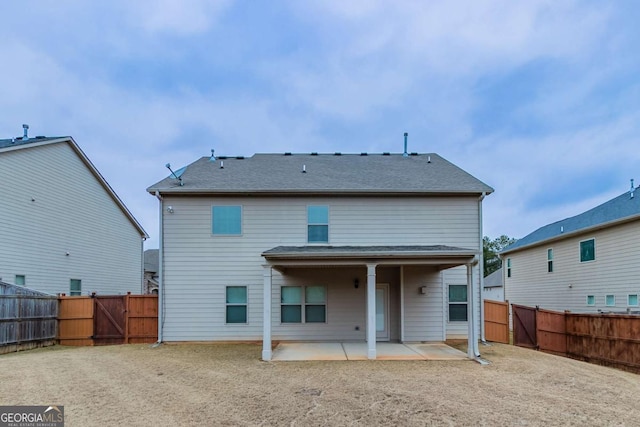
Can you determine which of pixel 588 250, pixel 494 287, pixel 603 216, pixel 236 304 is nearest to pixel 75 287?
pixel 236 304

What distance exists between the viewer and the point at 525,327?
14.0 m

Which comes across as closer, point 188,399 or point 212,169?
point 188,399

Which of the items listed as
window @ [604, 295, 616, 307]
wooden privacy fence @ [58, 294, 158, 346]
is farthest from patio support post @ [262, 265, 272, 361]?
window @ [604, 295, 616, 307]

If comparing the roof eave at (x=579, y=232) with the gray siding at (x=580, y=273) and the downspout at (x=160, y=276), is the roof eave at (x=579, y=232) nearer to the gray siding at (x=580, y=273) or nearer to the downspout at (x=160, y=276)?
the gray siding at (x=580, y=273)

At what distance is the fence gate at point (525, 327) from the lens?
539 inches

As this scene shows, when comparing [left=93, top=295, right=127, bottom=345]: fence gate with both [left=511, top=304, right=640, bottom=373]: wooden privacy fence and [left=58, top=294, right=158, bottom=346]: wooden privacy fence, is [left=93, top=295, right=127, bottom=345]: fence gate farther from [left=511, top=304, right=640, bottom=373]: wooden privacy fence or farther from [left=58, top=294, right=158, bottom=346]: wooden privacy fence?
[left=511, top=304, right=640, bottom=373]: wooden privacy fence

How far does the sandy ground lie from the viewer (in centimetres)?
588

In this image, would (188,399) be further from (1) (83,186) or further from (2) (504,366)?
(1) (83,186)

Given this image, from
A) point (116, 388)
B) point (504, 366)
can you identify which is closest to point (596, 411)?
point (504, 366)

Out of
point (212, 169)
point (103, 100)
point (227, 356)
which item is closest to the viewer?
point (227, 356)

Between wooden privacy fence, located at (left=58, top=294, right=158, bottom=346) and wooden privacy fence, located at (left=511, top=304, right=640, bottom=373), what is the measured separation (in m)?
12.0

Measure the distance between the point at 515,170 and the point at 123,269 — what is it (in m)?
23.9

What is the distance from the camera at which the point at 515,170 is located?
1072 inches

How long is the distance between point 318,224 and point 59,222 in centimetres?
Answer: 1050
